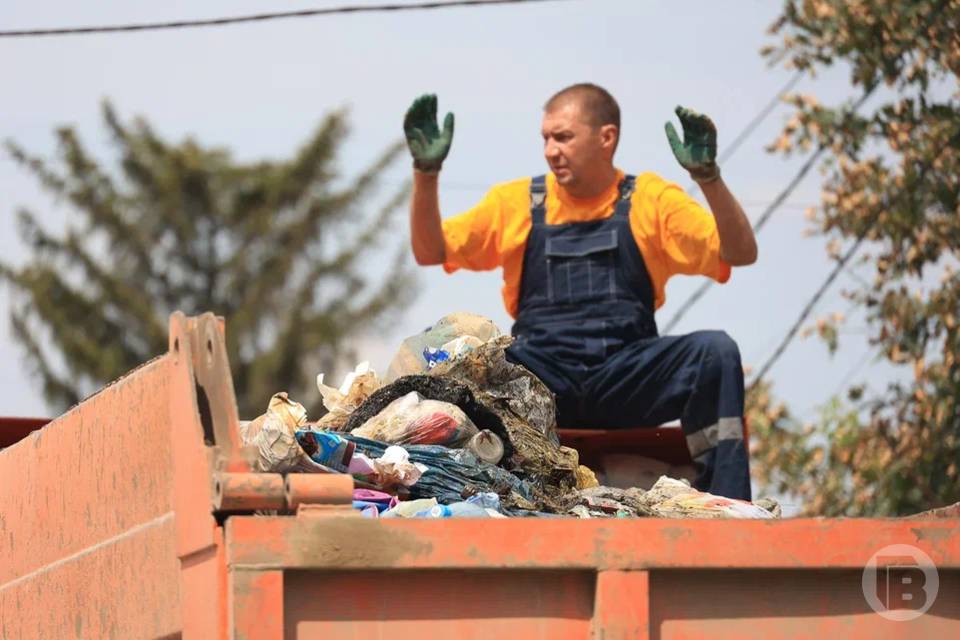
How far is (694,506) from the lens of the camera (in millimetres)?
3977

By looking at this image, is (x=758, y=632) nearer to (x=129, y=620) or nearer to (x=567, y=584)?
(x=567, y=584)

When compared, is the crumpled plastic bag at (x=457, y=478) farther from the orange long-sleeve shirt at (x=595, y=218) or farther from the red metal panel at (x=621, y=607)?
the orange long-sleeve shirt at (x=595, y=218)

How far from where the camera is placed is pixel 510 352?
5.04 metres

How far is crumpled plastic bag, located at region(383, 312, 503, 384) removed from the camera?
450cm

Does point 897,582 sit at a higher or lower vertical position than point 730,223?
lower

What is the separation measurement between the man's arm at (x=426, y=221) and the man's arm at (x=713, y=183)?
69 cm

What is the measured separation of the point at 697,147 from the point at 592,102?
59 centimetres

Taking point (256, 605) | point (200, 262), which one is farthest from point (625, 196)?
point (200, 262)

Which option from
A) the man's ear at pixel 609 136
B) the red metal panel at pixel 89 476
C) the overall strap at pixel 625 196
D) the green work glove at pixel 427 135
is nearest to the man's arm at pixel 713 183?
the overall strap at pixel 625 196

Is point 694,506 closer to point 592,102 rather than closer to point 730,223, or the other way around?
point 730,223

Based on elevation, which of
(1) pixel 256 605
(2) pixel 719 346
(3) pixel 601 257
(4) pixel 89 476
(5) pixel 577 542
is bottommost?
(1) pixel 256 605

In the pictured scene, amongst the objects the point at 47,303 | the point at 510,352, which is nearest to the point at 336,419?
the point at 510,352

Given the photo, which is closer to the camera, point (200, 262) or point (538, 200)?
point (538, 200)

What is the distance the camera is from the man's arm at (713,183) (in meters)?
4.93
